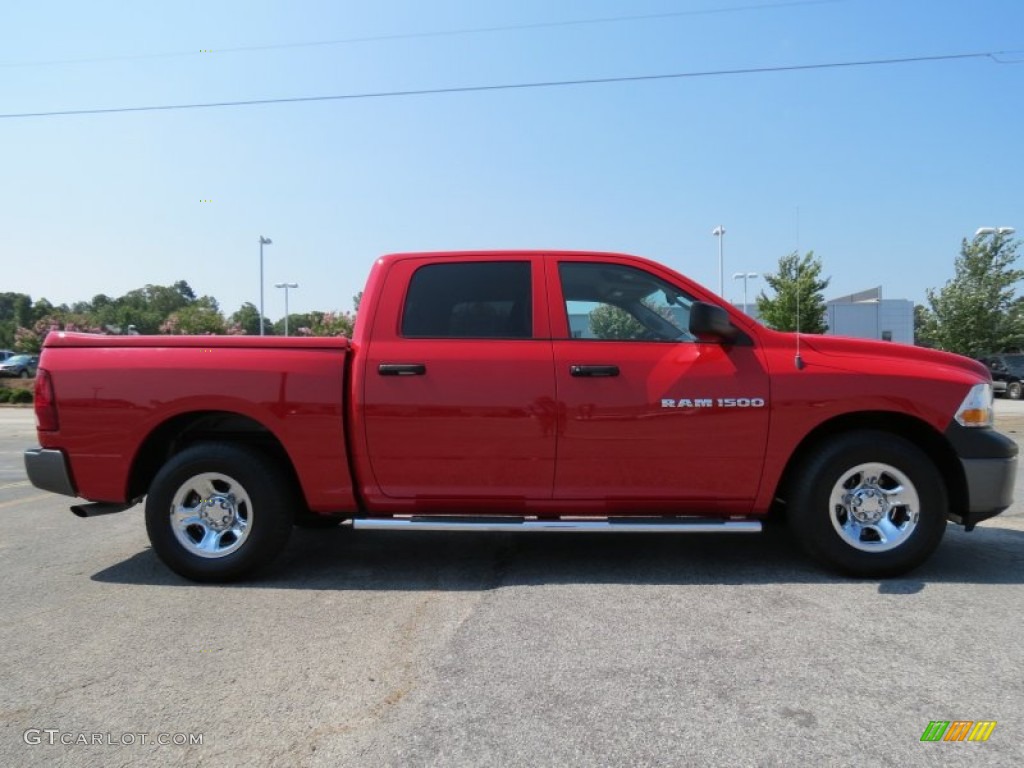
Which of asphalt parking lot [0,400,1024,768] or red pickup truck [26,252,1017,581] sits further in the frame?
red pickup truck [26,252,1017,581]

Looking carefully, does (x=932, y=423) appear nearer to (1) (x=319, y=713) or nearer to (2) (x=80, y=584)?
(1) (x=319, y=713)

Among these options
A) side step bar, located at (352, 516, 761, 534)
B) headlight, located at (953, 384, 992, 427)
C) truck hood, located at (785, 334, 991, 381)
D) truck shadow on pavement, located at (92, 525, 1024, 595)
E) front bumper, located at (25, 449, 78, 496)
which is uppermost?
truck hood, located at (785, 334, 991, 381)

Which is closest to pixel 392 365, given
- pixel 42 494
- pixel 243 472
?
pixel 243 472

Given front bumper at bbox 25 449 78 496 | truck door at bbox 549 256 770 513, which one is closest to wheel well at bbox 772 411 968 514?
Result: truck door at bbox 549 256 770 513

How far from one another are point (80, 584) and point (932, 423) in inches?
204

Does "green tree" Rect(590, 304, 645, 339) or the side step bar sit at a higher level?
"green tree" Rect(590, 304, 645, 339)

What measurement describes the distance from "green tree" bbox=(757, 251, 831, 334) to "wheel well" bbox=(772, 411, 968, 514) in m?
27.5

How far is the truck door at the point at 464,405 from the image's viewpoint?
422cm

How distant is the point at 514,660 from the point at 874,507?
2399 millimetres

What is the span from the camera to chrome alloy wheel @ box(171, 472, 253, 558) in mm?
4328

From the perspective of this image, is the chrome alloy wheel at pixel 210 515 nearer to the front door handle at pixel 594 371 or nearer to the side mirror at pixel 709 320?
the front door handle at pixel 594 371

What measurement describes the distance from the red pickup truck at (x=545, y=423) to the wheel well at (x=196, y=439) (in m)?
0.04

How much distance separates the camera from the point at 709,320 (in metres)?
4.11

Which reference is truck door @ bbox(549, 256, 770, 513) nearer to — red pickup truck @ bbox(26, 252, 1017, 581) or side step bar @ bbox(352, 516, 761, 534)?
red pickup truck @ bbox(26, 252, 1017, 581)
